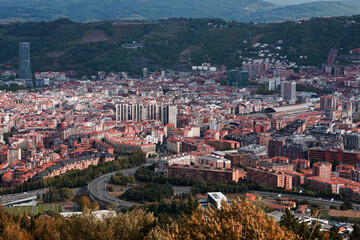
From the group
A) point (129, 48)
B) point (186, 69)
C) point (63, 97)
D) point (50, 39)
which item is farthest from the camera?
point (50, 39)

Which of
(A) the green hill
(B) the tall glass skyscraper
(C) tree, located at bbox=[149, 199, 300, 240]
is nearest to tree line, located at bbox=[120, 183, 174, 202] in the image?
(C) tree, located at bbox=[149, 199, 300, 240]

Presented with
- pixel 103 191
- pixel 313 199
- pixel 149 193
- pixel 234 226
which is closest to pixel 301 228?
pixel 234 226

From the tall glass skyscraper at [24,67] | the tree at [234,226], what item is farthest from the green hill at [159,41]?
the tree at [234,226]

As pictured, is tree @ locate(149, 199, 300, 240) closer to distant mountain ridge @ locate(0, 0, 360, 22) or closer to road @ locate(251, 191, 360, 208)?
road @ locate(251, 191, 360, 208)

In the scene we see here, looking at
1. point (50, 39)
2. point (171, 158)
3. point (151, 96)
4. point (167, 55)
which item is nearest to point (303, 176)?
point (171, 158)

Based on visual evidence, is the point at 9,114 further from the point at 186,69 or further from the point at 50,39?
the point at 50,39
